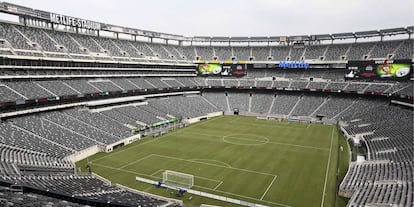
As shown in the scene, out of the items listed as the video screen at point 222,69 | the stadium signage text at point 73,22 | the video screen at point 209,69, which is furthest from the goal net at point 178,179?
the video screen at point 209,69

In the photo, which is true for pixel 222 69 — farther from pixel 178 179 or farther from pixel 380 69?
pixel 178 179

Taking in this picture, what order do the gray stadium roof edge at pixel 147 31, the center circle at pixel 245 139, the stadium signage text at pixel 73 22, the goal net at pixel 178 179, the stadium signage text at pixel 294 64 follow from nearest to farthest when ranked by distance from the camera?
1. the goal net at pixel 178 179
2. the center circle at pixel 245 139
3. the gray stadium roof edge at pixel 147 31
4. the stadium signage text at pixel 73 22
5. the stadium signage text at pixel 294 64

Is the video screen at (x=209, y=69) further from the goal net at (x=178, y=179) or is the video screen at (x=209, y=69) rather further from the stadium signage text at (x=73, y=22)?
the goal net at (x=178, y=179)

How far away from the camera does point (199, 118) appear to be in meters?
61.2

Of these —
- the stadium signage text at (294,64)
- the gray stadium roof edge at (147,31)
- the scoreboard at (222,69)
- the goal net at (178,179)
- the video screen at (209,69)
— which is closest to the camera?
the goal net at (178,179)

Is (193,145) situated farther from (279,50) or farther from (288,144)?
(279,50)

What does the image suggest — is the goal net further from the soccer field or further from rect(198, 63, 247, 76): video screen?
rect(198, 63, 247, 76): video screen

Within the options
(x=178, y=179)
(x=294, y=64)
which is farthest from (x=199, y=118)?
(x=178, y=179)

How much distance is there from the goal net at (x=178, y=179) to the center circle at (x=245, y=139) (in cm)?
1623

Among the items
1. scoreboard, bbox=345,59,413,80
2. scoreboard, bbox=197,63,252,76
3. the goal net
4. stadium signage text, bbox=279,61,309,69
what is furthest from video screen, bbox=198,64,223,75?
the goal net

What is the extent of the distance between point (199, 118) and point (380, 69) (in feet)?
136

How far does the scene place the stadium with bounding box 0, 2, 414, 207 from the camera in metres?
24.3

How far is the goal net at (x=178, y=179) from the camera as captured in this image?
1049 inches

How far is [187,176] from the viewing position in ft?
91.0
